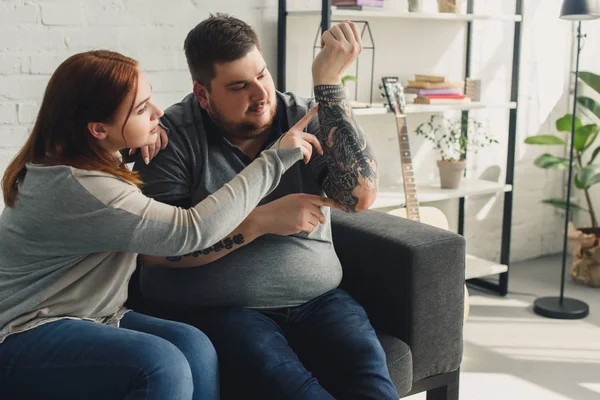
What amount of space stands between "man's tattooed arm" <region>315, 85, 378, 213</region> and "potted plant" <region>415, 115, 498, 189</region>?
1.59 meters

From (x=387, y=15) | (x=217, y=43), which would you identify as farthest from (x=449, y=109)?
(x=217, y=43)

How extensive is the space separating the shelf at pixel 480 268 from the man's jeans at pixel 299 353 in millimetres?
1576

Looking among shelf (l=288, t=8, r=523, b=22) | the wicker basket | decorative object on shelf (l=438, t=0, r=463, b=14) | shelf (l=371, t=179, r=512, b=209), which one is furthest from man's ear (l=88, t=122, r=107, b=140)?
the wicker basket

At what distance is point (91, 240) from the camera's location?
59.2 inches

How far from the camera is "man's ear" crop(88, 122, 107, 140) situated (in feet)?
5.03

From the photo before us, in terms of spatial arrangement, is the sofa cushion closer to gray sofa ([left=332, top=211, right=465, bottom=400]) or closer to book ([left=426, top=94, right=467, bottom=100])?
gray sofa ([left=332, top=211, right=465, bottom=400])

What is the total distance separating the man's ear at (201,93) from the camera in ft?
6.07

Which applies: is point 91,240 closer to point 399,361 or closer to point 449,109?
point 399,361

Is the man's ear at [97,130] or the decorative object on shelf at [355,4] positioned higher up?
the decorative object on shelf at [355,4]

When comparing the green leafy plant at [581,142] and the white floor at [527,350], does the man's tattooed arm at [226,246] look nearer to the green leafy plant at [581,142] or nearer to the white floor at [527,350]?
the white floor at [527,350]

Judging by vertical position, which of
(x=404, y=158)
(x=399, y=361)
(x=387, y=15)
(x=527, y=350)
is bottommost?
(x=527, y=350)

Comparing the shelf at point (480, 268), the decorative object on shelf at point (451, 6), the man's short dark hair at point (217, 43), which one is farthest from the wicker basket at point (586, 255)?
the man's short dark hair at point (217, 43)

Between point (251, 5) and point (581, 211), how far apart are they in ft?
7.19

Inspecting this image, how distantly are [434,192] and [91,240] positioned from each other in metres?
2.03
